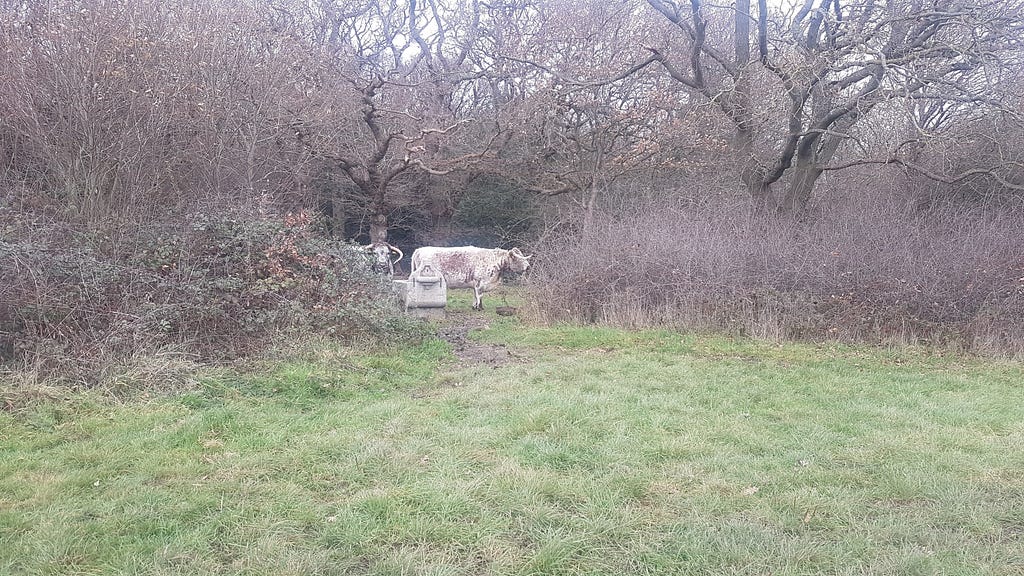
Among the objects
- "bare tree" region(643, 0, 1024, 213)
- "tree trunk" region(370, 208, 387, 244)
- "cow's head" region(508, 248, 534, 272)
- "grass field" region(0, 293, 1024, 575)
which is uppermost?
"bare tree" region(643, 0, 1024, 213)

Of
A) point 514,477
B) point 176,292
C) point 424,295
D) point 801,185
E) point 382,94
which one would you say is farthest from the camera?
point 382,94

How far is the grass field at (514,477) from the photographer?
9.97 ft

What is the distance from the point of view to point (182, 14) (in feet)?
34.2

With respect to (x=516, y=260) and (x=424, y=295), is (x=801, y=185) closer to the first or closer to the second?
(x=516, y=260)

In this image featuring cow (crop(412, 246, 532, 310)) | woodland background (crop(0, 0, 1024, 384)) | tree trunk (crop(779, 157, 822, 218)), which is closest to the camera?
woodland background (crop(0, 0, 1024, 384))

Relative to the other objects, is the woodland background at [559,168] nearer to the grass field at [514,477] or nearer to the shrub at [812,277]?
the shrub at [812,277]

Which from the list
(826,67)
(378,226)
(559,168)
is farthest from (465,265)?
(826,67)

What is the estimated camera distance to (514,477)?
3.89 metres

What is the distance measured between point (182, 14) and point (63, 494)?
9204 millimetres

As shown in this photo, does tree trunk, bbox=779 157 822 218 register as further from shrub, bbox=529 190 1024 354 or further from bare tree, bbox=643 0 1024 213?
shrub, bbox=529 190 1024 354

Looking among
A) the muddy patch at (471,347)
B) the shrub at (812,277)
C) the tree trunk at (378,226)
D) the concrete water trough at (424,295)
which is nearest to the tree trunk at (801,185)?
the shrub at (812,277)

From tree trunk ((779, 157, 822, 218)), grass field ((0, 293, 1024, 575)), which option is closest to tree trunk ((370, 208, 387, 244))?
tree trunk ((779, 157, 822, 218))

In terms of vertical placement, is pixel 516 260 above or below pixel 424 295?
above

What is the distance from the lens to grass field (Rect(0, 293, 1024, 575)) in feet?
9.97
